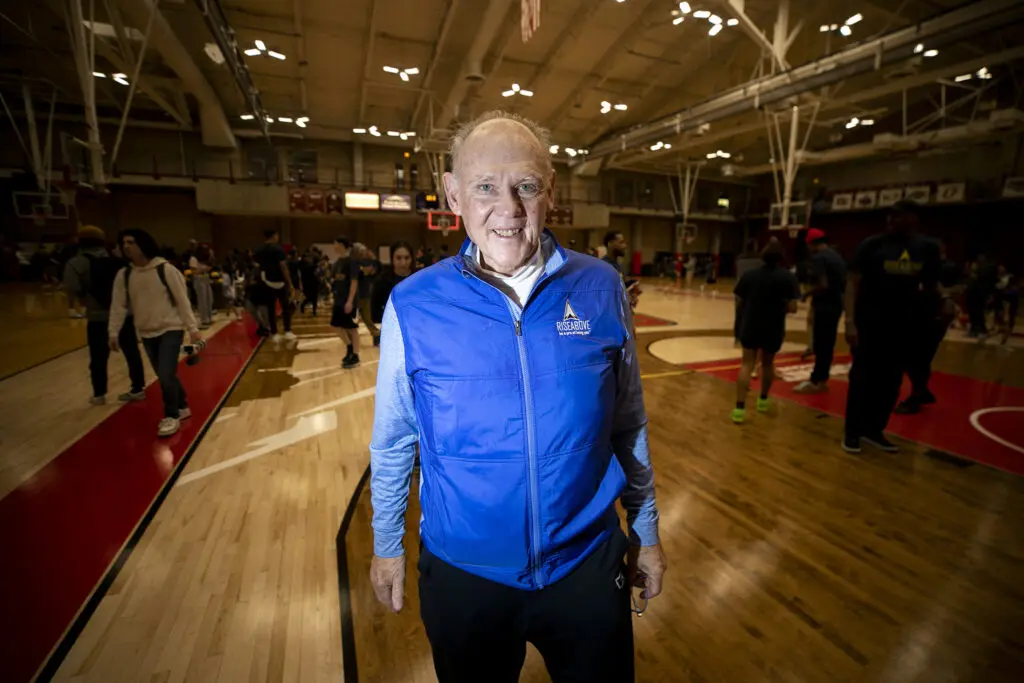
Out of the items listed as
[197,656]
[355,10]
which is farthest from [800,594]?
[355,10]

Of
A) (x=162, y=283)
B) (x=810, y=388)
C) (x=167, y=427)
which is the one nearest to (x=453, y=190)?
(x=162, y=283)

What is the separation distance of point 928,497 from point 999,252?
71.6 ft

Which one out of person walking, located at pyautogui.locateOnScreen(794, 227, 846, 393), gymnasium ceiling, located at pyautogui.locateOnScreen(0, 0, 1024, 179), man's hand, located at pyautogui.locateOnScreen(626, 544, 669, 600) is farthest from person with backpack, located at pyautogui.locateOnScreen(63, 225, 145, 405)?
person walking, located at pyautogui.locateOnScreen(794, 227, 846, 393)

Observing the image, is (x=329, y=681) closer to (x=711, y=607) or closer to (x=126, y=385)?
(x=711, y=607)

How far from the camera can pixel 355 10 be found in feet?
37.5

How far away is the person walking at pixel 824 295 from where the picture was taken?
5.06 meters

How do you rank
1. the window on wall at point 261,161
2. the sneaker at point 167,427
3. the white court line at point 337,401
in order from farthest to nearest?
the window on wall at point 261,161 → the white court line at point 337,401 → the sneaker at point 167,427

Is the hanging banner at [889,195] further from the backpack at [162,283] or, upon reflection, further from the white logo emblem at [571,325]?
the backpack at [162,283]

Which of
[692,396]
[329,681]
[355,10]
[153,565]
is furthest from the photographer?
[355,10]

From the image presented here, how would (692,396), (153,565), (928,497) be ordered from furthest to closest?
(692,396)
(928,497)
(153,565)

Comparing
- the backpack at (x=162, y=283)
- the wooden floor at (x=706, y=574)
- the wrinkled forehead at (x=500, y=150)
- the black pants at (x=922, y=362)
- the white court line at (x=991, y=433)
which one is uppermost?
the wrinkled forehead at (x=500, y=150)

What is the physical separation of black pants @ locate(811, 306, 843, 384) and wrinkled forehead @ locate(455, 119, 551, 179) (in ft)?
17.0

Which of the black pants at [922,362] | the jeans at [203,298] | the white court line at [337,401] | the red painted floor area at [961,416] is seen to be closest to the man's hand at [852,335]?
the red painted floor area at [961,416]

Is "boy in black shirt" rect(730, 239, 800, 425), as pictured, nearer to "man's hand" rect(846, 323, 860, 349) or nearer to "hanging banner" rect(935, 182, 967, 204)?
"man's hand" rect(846, 323, 860, 349)
